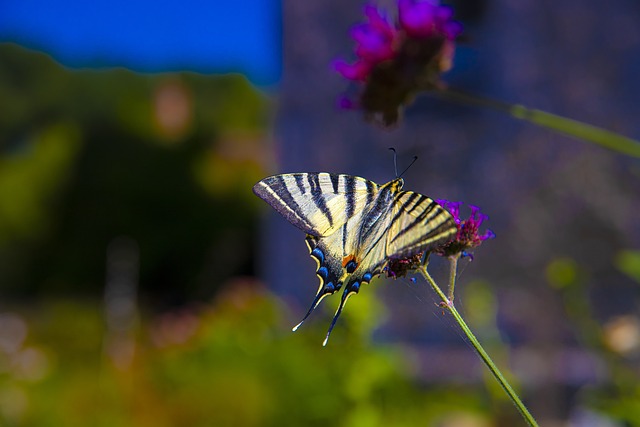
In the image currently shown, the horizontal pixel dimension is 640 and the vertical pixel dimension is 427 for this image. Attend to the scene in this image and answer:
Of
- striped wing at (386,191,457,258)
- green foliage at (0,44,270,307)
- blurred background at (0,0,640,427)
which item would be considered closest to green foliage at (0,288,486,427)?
blurred background at (0,0,640,427)

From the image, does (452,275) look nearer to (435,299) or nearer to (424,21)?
(424,21)

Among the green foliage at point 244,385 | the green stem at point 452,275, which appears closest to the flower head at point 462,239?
the green stem at point 452,275

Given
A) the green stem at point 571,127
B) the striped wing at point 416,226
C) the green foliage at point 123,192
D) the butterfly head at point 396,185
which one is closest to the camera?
the striped wing at point 416,226

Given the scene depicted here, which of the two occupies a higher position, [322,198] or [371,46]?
[371,46]

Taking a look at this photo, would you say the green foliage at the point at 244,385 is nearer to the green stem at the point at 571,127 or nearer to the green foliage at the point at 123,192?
the green stem at the point at 571,127

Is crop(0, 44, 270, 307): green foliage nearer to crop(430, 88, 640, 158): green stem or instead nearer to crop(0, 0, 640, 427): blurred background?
crop(0, 0, 640, 427): blurred background

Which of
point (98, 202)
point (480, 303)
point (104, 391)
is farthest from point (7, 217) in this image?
point (480, 303)

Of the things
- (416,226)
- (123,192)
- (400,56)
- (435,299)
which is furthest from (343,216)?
(123,192)

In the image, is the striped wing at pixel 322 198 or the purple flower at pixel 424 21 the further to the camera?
the purple flower at pixel 424 21

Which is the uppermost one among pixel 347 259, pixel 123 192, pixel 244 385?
pixel 347 259
